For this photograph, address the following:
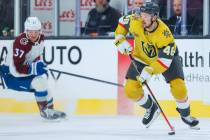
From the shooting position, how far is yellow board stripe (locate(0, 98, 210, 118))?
7.16 m

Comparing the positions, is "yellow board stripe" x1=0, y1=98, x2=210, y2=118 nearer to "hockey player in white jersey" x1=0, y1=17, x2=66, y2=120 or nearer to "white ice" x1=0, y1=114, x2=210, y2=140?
"white ice" x1=0, y1=114, x2=210, y2=140

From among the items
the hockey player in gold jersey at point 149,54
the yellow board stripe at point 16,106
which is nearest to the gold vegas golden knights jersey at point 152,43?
the hockey player in gold jersey at point 149,54

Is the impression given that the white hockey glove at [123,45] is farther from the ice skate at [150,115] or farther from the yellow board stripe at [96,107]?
the yellow board stripe at [96,107]

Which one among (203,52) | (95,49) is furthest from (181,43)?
(95,49)

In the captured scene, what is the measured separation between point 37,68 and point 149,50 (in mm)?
1346

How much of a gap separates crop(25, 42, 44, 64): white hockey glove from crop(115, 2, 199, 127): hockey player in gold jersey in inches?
43.1

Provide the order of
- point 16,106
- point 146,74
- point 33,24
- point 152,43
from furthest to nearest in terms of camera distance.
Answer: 1. point 16,106
2. point 33,24
3. point 152,43
4. point 146,74

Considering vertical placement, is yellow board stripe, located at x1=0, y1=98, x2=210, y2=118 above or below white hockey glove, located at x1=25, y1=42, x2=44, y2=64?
below

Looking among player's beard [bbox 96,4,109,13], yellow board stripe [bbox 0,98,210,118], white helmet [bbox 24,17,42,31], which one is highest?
player's beard [bbox 96,4,109,13]

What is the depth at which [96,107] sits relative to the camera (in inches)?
292

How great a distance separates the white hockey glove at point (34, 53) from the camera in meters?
7.07

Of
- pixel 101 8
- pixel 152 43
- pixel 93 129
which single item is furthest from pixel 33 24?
pixel 152 43

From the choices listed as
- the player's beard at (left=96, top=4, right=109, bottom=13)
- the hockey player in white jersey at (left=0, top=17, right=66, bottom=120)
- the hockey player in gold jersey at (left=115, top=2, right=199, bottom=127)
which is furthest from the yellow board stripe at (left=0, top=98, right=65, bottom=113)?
the hockey player in gold jersey at (left=115, top=2, right=199, bottom=127)

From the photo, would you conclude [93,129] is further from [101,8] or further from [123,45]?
[101,8]
